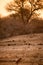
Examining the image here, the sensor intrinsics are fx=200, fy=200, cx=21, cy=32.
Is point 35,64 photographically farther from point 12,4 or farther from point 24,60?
point 12,4

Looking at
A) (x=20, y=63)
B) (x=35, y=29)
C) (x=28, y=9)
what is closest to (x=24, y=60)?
(x=20, y=63)

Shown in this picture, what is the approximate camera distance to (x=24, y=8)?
23031mm

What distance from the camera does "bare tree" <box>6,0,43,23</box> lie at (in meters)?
22.8

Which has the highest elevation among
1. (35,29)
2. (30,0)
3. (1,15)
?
(30,0)

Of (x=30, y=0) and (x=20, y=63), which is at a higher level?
(x=30, y=0)

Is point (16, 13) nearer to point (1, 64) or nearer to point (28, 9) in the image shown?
point (28, 9)

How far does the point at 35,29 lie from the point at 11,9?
4224 mm

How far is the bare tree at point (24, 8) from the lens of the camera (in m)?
22.8

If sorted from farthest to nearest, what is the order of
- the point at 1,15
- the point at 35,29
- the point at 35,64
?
the point at 1,15, the point at 35,29, the point at 35,64

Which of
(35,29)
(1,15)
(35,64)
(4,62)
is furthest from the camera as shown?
(1,15)

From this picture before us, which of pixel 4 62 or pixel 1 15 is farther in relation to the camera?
pixel 1 15

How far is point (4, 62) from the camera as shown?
7.07m

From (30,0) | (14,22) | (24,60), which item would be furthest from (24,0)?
(24,60)

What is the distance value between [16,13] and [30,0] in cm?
220
